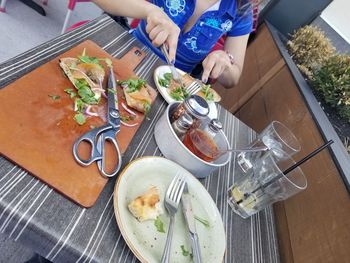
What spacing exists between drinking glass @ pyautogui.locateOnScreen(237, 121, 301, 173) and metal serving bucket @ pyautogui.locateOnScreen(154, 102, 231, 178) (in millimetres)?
239

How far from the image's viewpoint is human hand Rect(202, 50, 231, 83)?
3.57 ft

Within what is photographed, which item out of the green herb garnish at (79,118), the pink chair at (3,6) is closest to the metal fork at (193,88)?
the green herb garnish at (79,118)

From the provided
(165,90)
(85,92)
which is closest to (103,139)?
(85,92)

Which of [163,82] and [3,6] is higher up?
[163,82]

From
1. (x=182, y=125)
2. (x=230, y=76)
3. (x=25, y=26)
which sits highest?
(x=182, y=125)

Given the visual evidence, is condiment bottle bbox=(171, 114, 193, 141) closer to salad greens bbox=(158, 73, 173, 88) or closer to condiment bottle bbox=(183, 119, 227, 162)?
condiment bottle bbox=(183, 119, 227, 162)

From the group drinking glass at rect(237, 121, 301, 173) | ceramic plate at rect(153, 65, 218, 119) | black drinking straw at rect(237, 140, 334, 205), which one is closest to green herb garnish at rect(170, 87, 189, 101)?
ceramic plate at rect(153, 65, 218, 119)

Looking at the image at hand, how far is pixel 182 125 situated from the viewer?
27.5 inches

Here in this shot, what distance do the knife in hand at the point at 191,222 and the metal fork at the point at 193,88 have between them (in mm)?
436

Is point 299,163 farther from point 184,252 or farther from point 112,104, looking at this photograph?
point 112,104

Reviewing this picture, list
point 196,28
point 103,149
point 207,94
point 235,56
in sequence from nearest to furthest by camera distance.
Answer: point 103,149, point 207,94, point 196,28, point 235,56

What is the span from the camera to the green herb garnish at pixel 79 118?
22.6 inches

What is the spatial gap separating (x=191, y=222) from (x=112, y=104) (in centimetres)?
31

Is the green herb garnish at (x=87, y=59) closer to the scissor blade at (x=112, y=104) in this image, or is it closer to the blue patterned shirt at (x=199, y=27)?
the scissor blade at (x=112, y=104)
